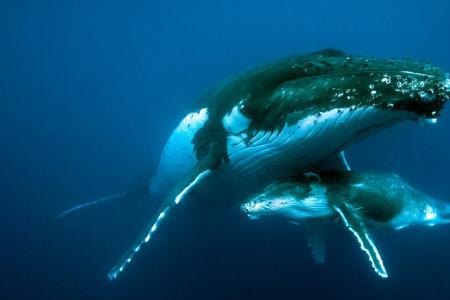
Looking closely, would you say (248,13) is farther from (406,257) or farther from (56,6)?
(406,257)

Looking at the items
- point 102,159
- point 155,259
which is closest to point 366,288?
point 155,259

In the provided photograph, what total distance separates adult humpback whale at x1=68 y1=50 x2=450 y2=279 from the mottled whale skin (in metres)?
0.01

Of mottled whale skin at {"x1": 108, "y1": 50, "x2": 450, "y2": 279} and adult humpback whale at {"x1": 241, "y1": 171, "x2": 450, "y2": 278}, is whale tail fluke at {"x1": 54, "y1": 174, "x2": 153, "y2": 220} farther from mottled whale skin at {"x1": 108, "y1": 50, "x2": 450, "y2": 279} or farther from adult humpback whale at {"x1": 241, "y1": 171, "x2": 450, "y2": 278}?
adult humpback whale at {"x1": 241, "y1": 171, "x2": 450, "y2": 278}

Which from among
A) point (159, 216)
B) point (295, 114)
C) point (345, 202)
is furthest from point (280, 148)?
point (159, 216)

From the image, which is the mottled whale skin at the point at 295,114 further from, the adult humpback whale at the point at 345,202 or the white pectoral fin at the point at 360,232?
the white pectoral fin at the point at 360,232

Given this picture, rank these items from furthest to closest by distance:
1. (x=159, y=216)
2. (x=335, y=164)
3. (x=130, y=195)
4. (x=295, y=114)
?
1. (x=130, y=195)
2. (x=335, y=164)
3. (x=159, y=216)
4. (x=295, y=114)

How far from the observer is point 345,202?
16.4 ft

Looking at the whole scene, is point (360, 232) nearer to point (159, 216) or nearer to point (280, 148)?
point (280, 148)

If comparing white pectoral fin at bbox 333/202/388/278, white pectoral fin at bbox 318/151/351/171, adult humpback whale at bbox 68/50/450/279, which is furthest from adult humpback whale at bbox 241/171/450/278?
adult humpback whale at bbox 68/50/450/279

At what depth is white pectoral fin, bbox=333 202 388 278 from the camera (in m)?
4.33

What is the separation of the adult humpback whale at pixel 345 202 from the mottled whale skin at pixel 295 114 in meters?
0.33

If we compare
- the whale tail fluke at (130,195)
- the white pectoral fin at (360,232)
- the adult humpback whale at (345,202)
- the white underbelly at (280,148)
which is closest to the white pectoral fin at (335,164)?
the adult humpback whale at (345,202)

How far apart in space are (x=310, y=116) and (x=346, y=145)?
84 centimetres

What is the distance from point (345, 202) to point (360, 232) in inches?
19.0
